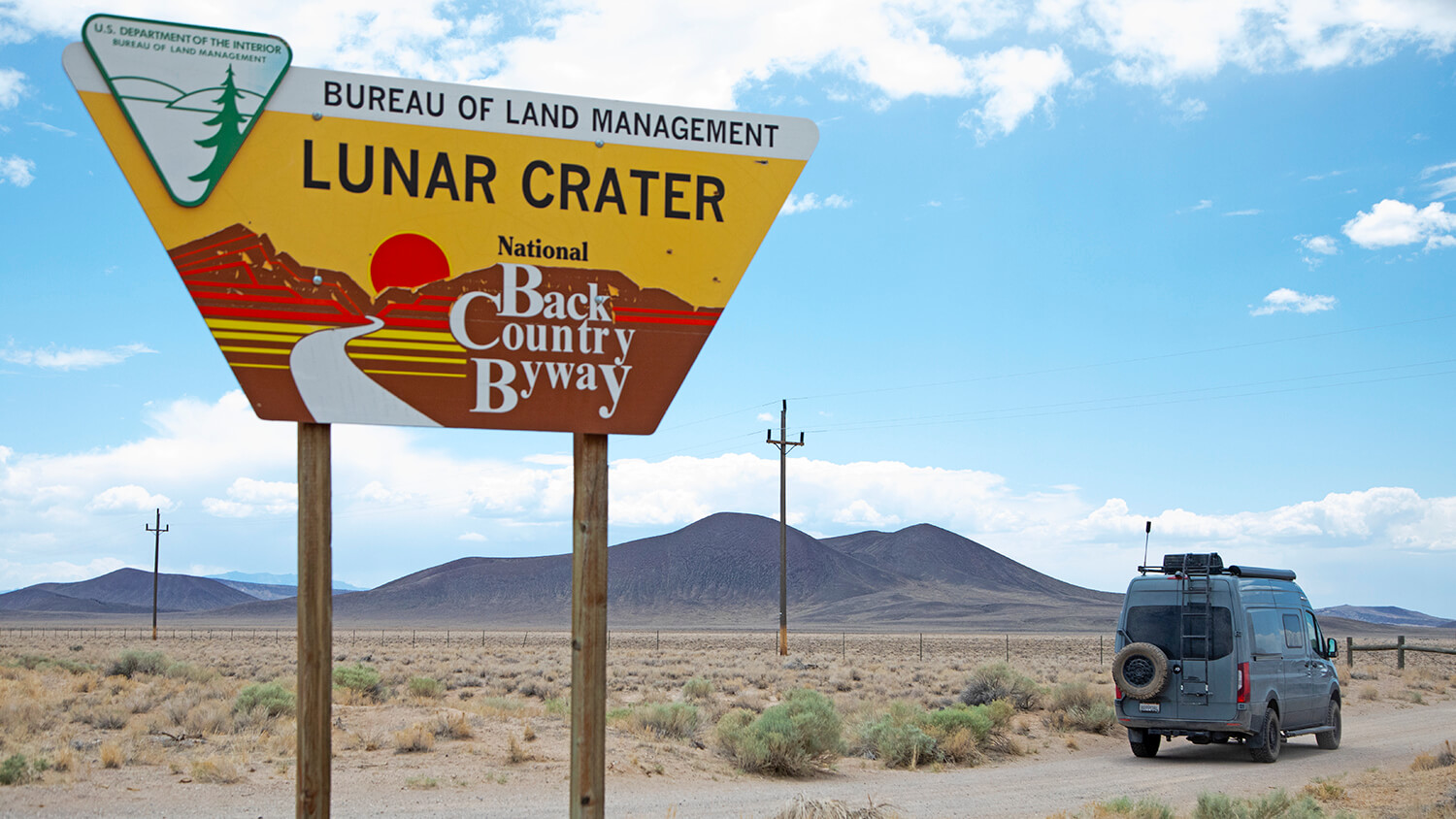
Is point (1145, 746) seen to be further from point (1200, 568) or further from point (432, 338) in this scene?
point (432, 338)

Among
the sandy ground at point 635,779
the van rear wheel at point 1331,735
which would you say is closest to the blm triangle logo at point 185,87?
the sandy ground at point 635,779

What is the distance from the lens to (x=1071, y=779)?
1376 cm

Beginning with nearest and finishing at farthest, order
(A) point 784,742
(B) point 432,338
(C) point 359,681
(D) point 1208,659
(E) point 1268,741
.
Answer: (B) point 432,338 → (A) point 784,742 → (D) point 1208,659 → (E) point 1268,741 → (C) point 359,681

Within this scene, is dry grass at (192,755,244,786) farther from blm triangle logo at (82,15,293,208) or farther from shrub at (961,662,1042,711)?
shrub at (961,662,1042,711)

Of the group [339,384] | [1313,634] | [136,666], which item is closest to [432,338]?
[339,384]

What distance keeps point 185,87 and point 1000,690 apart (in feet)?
63.4

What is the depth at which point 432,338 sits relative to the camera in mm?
4613

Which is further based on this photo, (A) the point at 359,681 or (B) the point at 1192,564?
(A) the point at 359,681

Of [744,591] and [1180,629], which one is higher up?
[1180,629]

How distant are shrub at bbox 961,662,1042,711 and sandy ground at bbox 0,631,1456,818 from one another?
126 inches

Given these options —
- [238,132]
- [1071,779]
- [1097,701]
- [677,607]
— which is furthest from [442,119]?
[677,607]

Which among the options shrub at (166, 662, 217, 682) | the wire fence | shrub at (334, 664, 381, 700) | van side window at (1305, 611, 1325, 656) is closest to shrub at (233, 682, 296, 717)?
shrub at (334, 664, 381, 700)

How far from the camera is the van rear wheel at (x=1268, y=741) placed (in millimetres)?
14695

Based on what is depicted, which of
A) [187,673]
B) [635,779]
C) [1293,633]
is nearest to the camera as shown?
[635,779]
